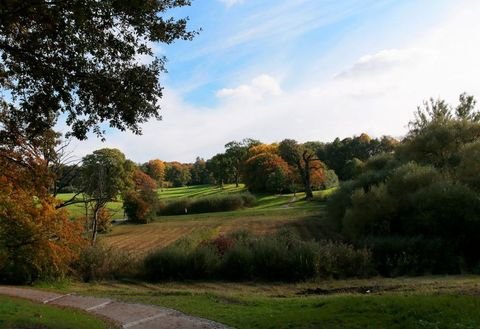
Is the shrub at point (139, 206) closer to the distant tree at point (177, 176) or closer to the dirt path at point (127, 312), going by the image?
the dirt path at point (127, 312)

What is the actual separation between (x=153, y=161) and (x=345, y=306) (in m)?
141

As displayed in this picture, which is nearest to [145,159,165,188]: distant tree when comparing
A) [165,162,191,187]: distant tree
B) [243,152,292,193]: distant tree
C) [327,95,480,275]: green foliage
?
[165,162,191,187]: distant tree

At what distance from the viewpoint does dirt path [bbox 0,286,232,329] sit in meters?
13.0

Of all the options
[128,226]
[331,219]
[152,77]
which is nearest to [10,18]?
[152,77]

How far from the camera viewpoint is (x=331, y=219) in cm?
4422

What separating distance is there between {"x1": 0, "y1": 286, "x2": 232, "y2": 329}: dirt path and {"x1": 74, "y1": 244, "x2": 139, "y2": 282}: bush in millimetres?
6193

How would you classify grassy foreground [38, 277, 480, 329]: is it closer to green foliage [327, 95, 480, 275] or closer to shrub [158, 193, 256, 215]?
green foliage [327, 95, 480, 275]

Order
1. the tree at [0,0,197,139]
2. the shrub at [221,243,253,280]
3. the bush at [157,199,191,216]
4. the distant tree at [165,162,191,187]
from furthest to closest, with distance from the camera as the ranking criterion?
→ the distant tree at [165,162,191,187] < the bush at [157,199,191,216] < the shrub at [221,243,253,280] < the tree at [0,0,197,139]

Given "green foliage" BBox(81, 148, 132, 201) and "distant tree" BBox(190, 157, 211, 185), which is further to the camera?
"distant tree" BBox(190, 157, 211, 185)

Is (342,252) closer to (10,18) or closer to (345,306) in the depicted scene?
(345,306)

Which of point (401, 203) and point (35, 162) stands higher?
point (35, 162)

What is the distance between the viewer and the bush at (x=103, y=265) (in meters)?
28.4

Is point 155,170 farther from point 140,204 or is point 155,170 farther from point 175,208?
point 140,204

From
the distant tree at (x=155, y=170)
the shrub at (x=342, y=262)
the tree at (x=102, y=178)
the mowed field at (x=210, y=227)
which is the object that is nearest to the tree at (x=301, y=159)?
the mowed field at (x=210, y=227)
